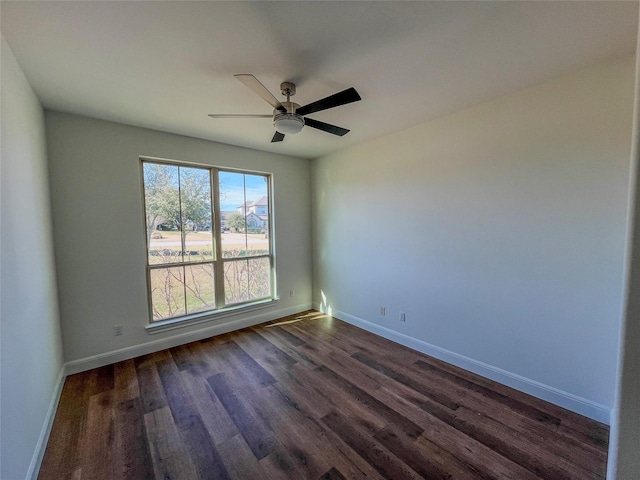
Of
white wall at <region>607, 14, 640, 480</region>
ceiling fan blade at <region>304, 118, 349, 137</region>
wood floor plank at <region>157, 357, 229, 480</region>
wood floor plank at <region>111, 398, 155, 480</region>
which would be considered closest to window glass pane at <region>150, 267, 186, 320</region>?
wood floor plank at <region>157, 357, 229, 480</region>

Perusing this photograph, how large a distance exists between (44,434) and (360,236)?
11.1 ft

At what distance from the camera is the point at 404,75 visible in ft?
6.40

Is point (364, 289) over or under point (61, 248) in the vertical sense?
under

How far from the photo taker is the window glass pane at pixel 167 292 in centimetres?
314

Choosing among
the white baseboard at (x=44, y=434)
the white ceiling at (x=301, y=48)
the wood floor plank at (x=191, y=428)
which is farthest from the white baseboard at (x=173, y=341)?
the white ceiling at (x=301, y=48)

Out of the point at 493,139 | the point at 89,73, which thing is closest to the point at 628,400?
the point at 493,139

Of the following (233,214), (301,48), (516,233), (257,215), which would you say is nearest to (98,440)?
(233,214)

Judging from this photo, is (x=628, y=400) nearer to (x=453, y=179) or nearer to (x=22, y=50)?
(x=453, y=179)

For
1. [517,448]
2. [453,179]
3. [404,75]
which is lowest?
[517,448]

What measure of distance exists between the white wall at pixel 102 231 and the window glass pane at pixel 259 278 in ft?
3.00

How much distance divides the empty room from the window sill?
36mm

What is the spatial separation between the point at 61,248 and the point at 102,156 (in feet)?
3.31

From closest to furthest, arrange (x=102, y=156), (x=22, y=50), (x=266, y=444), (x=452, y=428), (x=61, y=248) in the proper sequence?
(x=22, y=50) < (x=266, y=444) < (x=452, y=428) < (x=61, y=248) < (x=102, y=156)

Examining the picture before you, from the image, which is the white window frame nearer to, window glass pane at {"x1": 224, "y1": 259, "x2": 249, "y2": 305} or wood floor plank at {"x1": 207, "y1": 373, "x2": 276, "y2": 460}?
window glass pane at {"x1": 224, "y1": 259, "x2": 249, "y2": 305}
